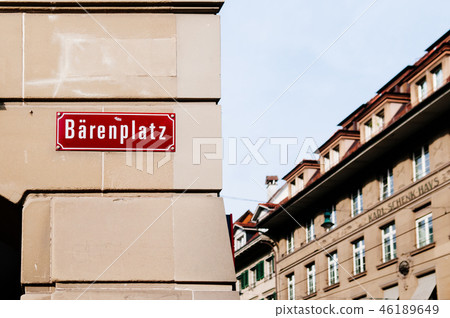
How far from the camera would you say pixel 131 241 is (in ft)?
18.3

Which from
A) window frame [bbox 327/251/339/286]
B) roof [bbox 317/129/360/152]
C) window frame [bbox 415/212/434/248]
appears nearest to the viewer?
window frame [bbox 415/212/434/248]

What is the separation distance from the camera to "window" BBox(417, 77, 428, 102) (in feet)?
112

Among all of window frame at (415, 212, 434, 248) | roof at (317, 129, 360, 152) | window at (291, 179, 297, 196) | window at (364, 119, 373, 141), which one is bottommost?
window frame at (415, 212, 434, 248)

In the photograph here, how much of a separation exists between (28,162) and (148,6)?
5.15 ft

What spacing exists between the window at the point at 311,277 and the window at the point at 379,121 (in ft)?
35.0

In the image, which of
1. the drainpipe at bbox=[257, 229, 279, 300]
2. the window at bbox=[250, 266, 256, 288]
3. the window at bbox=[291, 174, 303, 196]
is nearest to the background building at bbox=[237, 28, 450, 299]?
the window at bbox=[291, 174, 303, 196]

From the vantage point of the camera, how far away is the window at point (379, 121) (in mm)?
37781

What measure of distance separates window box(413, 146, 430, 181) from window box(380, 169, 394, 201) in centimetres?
208

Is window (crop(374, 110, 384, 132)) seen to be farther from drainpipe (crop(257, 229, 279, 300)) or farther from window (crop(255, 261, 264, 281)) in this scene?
window (crop(255, 261, 264, 281))

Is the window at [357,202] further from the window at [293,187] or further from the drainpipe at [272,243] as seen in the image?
the drainpipe at [272,243]

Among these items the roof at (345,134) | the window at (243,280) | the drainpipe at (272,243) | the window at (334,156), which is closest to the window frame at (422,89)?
the roof at (345,134)

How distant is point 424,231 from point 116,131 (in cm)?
2790

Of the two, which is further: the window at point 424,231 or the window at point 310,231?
the window at point 310,231

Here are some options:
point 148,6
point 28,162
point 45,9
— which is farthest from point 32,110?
point 148,6
